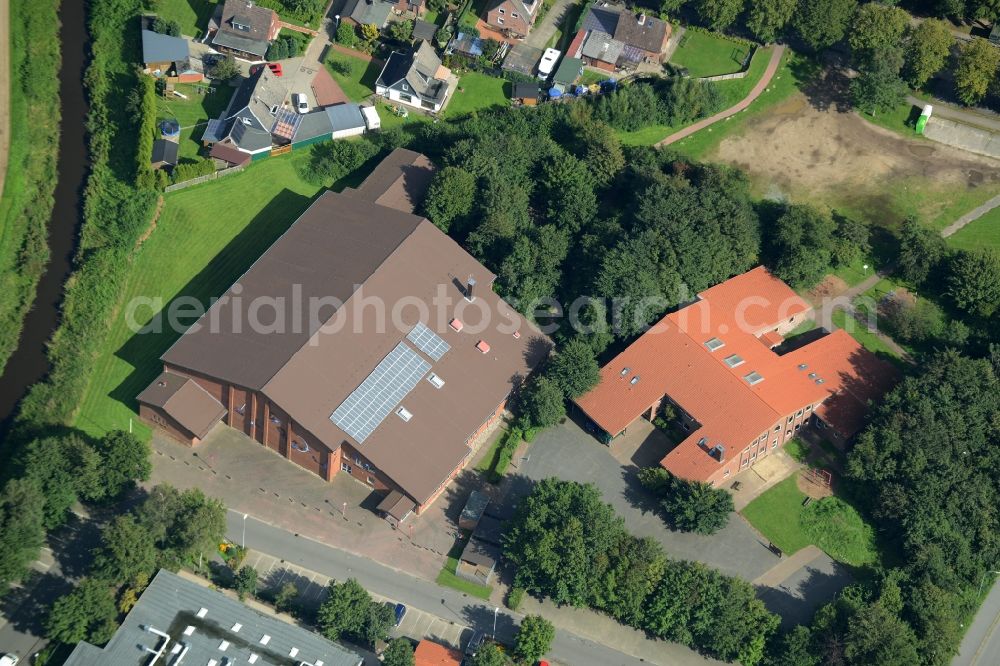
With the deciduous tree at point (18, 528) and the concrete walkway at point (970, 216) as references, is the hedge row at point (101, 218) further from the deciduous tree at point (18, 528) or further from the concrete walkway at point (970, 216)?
the concrete walkway at point (970, 216)

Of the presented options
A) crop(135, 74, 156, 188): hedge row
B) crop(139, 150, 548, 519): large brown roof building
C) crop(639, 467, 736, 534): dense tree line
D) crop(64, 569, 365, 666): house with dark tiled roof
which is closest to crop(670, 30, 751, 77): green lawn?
crop(139, 150, 548, 519): large brown roof building

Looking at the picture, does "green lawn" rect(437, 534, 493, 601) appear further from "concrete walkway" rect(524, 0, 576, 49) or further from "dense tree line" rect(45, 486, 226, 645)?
"concrete walkway" rect(524, 0, 576, 49)

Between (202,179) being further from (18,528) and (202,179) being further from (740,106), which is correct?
(740,106)

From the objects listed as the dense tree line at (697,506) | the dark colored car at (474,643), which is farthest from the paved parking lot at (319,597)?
the dense tree line at (697,506)

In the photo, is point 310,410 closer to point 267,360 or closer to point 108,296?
point 267,360

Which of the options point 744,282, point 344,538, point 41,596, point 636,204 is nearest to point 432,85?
point 636,204

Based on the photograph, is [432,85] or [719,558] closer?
[719,558]
